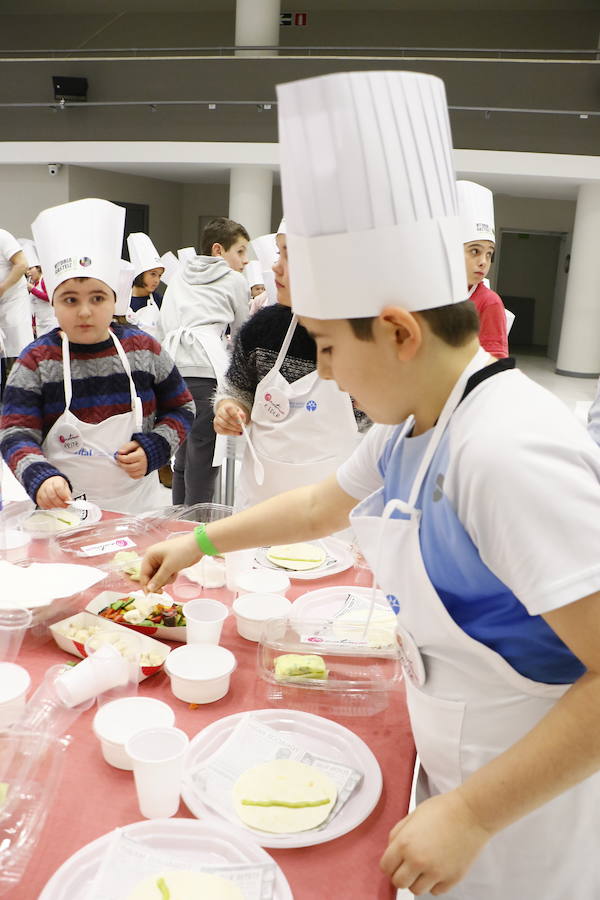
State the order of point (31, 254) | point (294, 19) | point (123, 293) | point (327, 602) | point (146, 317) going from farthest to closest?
point (294, 19), point (31, 254), point (146, 317), point (123, 293), point (327, 602)

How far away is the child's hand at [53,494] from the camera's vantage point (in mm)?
1843

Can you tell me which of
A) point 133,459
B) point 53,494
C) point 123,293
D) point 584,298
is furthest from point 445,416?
point 584,298

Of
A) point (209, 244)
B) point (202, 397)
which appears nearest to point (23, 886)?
point (202, 397)

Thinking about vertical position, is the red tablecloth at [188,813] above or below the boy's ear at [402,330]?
below

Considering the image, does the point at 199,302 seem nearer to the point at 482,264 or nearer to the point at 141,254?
the point at 482,264

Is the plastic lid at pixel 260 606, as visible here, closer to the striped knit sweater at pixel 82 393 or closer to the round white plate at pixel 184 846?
the round white plate at pixel 184 846

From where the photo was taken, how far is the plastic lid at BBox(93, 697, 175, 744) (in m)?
1.04

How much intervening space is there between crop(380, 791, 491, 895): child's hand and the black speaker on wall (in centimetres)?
1186

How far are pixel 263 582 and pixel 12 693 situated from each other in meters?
0.62

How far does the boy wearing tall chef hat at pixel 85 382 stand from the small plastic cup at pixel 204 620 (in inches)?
30.9

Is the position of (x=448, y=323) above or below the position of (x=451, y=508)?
above

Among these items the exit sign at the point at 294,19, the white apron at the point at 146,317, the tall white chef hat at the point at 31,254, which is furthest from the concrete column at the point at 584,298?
the tall white chef hat at the point at 31,254

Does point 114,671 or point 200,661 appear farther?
point 200,661

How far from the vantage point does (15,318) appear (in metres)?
6.19
